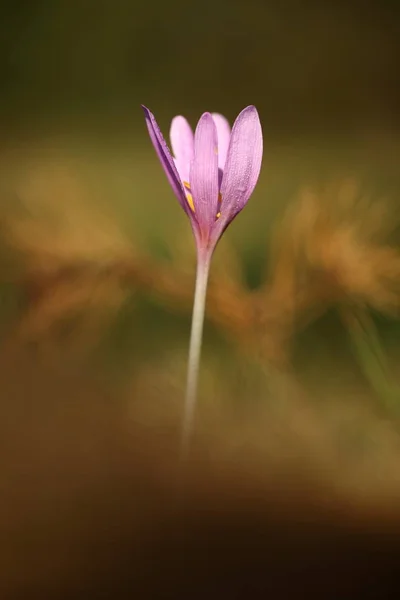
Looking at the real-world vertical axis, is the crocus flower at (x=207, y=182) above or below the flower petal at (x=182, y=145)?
below

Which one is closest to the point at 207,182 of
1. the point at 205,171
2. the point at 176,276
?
the point at 205,171

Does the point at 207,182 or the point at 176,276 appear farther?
the point at 176,276

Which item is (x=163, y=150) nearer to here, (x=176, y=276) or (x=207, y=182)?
(x=207, y=182)

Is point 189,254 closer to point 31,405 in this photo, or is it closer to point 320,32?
point 31,405

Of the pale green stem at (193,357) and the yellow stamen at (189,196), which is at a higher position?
the yellow stamen at (189,196)

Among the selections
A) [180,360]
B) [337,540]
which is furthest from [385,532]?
[180,360]
